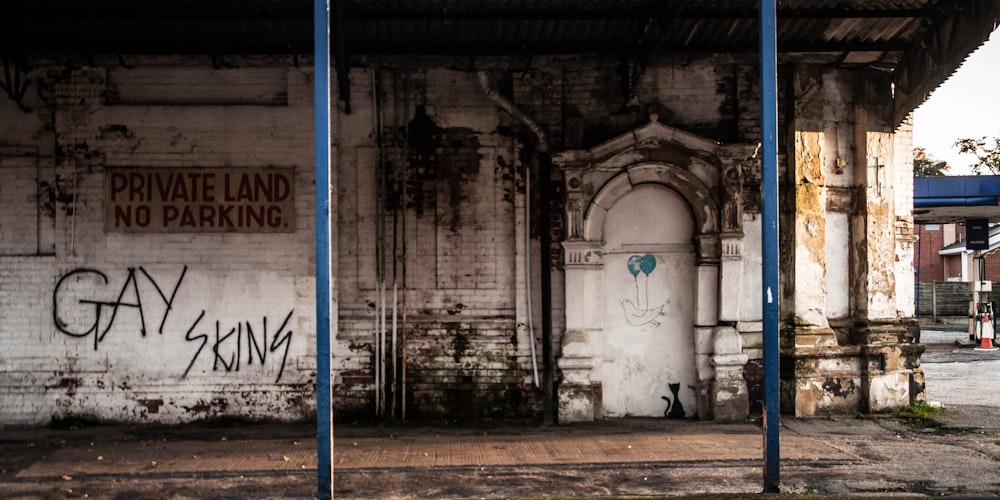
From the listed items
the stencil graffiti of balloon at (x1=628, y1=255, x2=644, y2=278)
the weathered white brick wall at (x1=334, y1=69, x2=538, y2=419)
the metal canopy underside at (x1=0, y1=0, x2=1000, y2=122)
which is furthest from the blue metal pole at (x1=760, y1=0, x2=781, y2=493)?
the weathered white brick wall at (x1=334, y1=69, x2=538, y2=419)

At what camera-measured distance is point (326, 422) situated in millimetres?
6117

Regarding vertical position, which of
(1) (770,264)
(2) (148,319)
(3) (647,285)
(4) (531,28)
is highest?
(4) (531,28)

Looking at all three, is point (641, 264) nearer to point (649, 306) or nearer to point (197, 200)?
point (649, 306)

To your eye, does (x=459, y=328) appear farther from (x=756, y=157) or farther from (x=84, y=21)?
(x=84, y=21)

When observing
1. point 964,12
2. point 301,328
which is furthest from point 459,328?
point 964,12

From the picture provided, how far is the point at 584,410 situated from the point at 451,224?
257 cm

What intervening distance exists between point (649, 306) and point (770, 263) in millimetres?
3422

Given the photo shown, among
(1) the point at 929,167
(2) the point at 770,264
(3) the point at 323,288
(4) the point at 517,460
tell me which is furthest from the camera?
(1) the point at 929,167

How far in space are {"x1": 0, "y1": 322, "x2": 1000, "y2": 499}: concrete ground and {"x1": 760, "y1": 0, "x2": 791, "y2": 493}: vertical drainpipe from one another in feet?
1.21

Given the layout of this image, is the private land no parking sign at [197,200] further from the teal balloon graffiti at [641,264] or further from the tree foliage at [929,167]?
the tree foliage at [929,167]

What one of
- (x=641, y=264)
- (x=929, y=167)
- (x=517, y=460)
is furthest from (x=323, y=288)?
(x=929, y=167)

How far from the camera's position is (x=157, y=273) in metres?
9.38

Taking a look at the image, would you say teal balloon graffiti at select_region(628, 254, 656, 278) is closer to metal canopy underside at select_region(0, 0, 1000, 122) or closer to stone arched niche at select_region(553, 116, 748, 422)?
stone arched niche at select_region(553, 116, 748, 422)

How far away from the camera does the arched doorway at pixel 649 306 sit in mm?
9633
